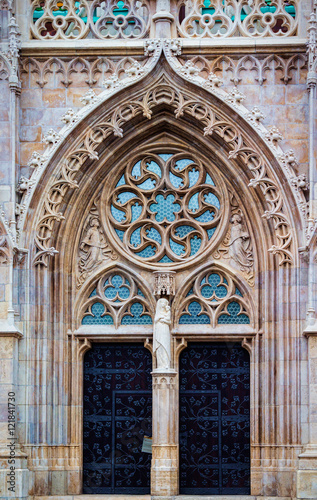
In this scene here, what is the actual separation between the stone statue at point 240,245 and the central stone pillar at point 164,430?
2.25 meters

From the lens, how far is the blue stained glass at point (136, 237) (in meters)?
22.9

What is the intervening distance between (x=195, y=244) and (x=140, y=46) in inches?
136

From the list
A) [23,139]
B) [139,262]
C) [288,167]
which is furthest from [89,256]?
[288,167]

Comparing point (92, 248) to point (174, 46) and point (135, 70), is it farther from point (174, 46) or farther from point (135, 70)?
point (174, 46)

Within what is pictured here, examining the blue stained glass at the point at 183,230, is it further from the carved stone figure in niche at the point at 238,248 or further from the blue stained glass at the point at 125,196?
the blue stained glass at the point at 125,196

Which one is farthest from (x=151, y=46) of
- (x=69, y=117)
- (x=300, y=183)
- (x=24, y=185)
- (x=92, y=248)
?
(x=92, y=248)

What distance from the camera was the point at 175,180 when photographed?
2298 centimetres

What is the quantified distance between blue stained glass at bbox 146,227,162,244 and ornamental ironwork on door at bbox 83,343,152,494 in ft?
6.08

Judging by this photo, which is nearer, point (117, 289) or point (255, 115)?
point (255, 115)

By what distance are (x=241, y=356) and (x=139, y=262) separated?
2337mm

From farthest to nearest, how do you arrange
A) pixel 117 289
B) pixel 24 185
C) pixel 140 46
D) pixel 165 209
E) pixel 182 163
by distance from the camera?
pixel 182 163, pixel 165 209, pixel 117 289, pixel 140 46, pixel 24 185

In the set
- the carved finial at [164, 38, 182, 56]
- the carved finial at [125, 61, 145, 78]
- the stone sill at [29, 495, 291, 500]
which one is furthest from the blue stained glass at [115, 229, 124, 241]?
the stone sill at [29, 495, 291, 500]

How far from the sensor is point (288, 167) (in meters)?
21.7

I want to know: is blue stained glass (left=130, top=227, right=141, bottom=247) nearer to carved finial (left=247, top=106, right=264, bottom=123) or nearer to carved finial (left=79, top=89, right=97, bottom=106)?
carved finial (left=79, top=89, right=97, bottom=106)
